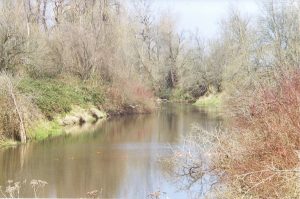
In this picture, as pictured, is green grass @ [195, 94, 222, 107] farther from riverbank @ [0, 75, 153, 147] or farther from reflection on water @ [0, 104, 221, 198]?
reflection on water @ [0, 104, 221, 198]

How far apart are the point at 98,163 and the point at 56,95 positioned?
12.5 metres

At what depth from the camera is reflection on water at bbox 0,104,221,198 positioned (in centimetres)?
1416

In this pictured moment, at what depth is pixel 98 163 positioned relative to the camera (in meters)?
17.8

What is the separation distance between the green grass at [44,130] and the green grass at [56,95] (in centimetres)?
67

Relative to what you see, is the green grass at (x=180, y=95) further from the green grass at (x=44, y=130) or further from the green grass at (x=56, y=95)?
the green grass at (x=44, y=130)

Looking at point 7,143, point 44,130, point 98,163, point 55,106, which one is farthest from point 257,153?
point 55,106

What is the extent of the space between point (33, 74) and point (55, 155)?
45.9ft

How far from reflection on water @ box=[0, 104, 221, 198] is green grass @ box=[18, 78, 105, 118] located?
2.86m

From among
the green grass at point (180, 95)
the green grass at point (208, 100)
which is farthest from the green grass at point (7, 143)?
the green grass at point (180, 95)

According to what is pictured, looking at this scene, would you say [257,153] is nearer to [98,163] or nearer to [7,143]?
[98,163]

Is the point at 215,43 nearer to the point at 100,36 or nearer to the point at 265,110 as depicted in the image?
the point at 100,36

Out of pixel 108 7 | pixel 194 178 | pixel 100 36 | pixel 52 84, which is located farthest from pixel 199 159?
A: pixel 108 7

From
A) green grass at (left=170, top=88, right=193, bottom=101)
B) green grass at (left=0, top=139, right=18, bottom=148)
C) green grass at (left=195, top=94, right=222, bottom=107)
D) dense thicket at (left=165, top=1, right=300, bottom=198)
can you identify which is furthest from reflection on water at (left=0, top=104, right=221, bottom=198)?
green grass at (left=170, top=88, right=193, bottom=101)

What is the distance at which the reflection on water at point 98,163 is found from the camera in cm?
1416
